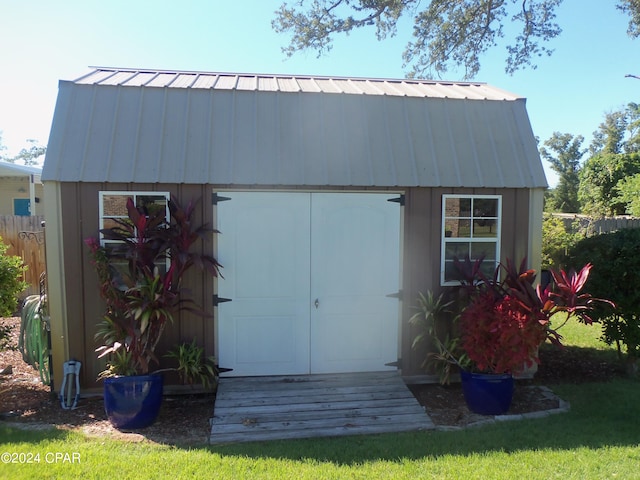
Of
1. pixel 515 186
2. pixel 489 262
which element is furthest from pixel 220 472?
pixel 515 186

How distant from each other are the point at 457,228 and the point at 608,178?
537 inches

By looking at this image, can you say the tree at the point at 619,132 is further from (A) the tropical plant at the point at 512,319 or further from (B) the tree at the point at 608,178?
(A) the tropical plant at the point at 512,319

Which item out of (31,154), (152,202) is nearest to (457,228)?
(152,202)

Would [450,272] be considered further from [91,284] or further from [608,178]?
[608,178]

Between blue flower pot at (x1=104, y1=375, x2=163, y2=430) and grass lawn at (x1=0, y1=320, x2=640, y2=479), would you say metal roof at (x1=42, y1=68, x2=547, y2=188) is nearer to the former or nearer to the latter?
blue flower pot at (x1=104, y1=375, x2=163, y2=430)

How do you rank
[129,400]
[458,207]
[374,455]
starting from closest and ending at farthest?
1. [374,455]
2. [129,400]
3. [458,207]

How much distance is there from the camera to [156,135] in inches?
208

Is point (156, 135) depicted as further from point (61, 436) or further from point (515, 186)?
point (515, 186)

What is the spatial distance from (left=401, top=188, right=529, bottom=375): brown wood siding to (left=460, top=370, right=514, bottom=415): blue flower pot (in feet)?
3.04

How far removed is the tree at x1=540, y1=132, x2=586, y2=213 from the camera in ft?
100

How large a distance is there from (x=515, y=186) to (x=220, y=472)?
4.52 m

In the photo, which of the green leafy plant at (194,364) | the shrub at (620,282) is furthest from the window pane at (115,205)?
the shrub at (620,282)

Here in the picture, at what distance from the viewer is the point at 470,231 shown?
5.78 meters

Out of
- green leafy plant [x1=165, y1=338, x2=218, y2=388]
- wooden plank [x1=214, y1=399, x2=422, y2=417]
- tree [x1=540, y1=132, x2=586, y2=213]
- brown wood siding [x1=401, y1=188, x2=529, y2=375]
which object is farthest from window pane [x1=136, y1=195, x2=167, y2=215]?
tree [x1=540, y1=132, x2=586, y2=213]
